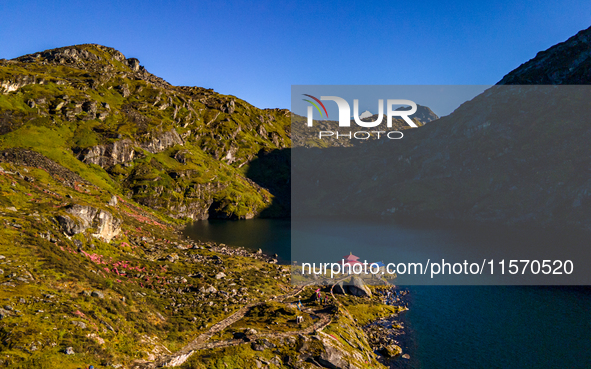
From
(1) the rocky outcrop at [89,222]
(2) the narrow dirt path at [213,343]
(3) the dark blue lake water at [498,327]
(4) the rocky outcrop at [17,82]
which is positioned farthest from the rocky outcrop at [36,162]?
(3) the dark blue lake water at [498,327]

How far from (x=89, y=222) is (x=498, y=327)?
279 ft

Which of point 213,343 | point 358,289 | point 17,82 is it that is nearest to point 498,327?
point 358,289

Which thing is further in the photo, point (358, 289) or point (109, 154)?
point (109, 154)

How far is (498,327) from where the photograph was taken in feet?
197

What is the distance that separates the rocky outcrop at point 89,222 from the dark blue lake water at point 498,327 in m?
60.2

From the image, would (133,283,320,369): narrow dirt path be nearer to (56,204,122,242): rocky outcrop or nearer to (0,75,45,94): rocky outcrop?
(56,204,122,242): rocky outcrop

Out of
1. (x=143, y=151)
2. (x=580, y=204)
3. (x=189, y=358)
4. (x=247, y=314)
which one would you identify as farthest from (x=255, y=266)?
(x=580, y=204)

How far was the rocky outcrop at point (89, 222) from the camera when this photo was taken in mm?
51312

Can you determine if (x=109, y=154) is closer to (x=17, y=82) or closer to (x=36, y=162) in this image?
(x=36, y=162)

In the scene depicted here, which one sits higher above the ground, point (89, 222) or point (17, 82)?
point (17, 82)

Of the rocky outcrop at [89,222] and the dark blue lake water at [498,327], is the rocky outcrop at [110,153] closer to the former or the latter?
the rocky outcrop at [89,222]

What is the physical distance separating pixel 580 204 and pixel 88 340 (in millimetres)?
218875

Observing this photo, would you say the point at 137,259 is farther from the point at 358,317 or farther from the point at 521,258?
the point at 521,258

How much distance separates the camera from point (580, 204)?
15975cm
